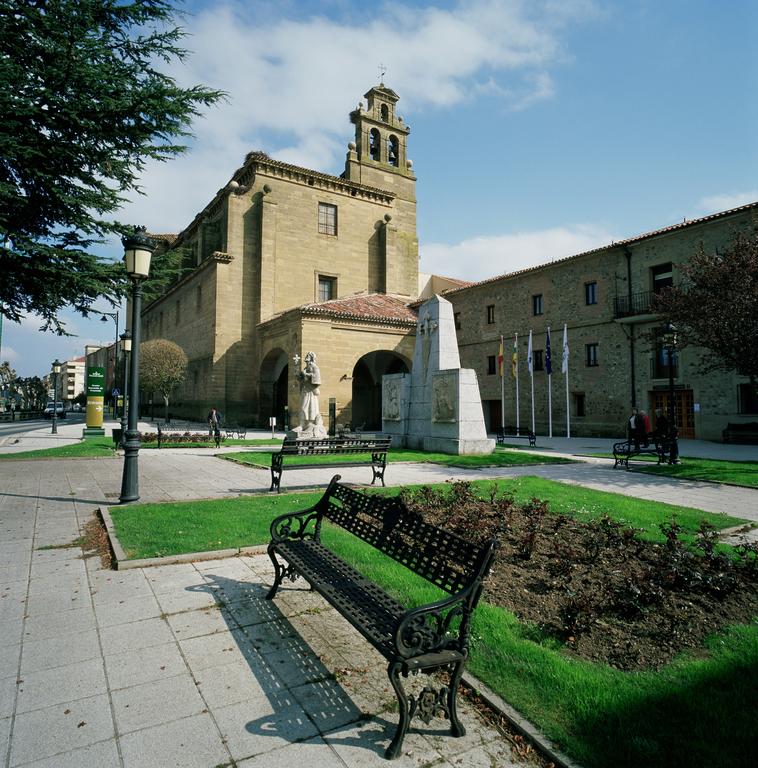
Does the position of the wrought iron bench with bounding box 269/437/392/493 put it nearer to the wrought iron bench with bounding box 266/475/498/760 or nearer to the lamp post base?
the lamp post base

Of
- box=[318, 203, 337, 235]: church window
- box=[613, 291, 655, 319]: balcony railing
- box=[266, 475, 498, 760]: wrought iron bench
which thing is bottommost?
box=[266, 475, 498, 760]: wrought iron bench

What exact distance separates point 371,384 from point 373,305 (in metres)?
5.46

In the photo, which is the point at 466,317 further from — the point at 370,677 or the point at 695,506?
the point at 370,677

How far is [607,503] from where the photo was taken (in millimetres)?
7648

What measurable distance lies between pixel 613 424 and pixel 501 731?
25.0 m

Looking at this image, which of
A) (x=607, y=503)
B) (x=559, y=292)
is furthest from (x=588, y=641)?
(x=559, y=292)

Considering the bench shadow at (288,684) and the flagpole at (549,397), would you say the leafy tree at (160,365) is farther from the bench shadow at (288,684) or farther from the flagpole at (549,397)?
the bench shadow at (288,684)

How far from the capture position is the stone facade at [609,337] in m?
21.8

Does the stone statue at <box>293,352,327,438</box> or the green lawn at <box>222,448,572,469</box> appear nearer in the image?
the green lawn at <box>222,448,572,469</box>

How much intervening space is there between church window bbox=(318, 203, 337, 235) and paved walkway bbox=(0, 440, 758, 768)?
29.8 meters

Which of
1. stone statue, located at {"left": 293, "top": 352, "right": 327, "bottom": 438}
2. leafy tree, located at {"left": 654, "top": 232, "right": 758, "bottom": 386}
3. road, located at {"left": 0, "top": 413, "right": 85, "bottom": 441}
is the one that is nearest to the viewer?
leafy tree, located at {"left": 654, "top": 232, "right": 758, "bottom": 386}

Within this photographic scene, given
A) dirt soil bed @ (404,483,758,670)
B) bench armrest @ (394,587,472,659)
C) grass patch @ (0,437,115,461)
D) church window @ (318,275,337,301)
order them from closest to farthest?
bench armrest @ (394,587,472,659) < dirt soil bed @ (404,483,758,670) < grass patch @ (0,437,115,461) < church window @ (318,275,337,301)

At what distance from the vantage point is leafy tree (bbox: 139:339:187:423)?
27.2m

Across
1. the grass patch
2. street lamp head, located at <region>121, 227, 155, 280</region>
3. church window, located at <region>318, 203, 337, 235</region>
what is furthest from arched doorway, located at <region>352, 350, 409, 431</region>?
street lamp head, located at <region>121, 227, 155, 280</region>
